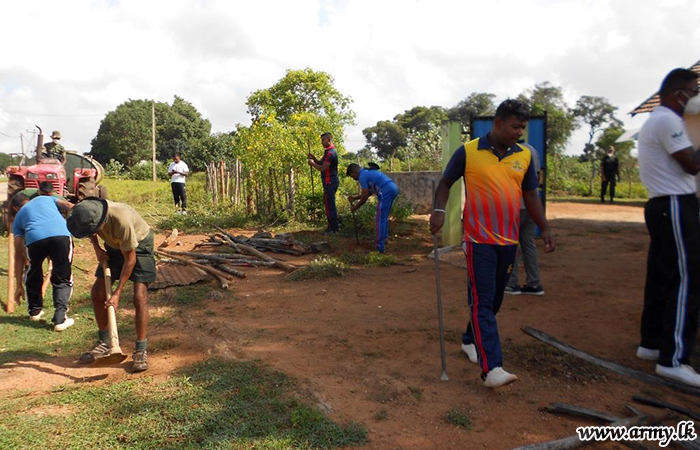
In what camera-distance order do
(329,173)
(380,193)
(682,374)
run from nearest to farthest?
(682,374) → (380,193) → (329,173)

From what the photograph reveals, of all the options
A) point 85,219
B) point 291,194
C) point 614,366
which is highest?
point 291,194

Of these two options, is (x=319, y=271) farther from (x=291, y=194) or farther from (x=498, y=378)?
(x=291, y=194)

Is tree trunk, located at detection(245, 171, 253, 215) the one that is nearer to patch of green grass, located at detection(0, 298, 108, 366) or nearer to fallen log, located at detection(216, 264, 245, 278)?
fallen log, located at detection(216, 264, 245, 278)

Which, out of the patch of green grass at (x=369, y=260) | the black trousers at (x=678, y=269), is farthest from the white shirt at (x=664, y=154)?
the patch of green grass at (x=369, y=260)

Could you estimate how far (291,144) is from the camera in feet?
38.9

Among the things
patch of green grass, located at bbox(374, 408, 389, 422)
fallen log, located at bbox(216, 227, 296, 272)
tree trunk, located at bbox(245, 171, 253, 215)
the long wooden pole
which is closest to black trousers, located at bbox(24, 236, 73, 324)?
the long wooden pole

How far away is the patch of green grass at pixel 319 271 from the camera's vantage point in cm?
709

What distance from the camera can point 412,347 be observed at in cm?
431

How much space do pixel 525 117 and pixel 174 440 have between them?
2.93 meters

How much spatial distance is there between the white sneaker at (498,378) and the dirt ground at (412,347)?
89mm

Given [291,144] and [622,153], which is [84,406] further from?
[622,153]

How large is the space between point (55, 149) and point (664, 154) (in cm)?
1070

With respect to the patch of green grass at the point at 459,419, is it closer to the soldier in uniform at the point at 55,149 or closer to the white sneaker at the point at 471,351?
the white sneaker at the point at 471,351

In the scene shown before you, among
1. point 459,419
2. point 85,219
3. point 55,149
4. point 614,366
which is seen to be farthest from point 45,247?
point 55,149
